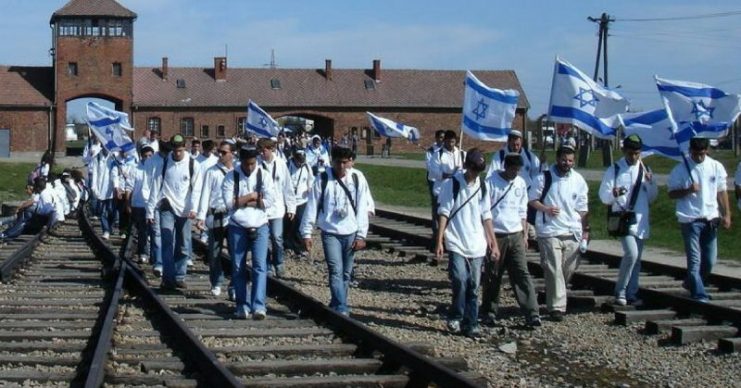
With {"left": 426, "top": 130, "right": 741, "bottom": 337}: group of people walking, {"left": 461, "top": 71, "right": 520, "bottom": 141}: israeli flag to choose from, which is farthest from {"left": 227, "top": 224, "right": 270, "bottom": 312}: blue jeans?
{"left": 461, "top": 71, "right": 520, "bottom": 141}: israeli flag

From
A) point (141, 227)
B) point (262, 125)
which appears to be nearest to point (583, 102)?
point (141, 227)

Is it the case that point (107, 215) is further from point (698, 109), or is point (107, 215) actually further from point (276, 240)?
point (698, 109)

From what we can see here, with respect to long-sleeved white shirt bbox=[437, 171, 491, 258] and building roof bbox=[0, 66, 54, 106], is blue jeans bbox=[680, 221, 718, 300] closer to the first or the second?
long-sleeved white shirt bbox=[437, 171, 491, 258]

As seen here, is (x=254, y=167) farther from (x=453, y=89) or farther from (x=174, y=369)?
(x=453, y=89)

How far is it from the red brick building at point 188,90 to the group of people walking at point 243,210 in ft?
208

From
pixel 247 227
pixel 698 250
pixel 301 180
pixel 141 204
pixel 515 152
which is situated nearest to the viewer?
pixel 247 227

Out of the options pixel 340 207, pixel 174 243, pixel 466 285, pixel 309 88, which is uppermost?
pixel 309 88

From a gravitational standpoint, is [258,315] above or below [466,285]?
below

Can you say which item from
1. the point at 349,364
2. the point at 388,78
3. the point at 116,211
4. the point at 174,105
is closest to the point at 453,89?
the point at 388,78

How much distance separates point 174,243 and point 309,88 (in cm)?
8002

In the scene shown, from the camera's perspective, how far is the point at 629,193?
1259cm

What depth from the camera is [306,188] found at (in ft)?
59.8

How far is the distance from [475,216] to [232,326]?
2512 millimetres

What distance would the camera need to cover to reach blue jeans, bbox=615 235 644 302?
41.3 feet
